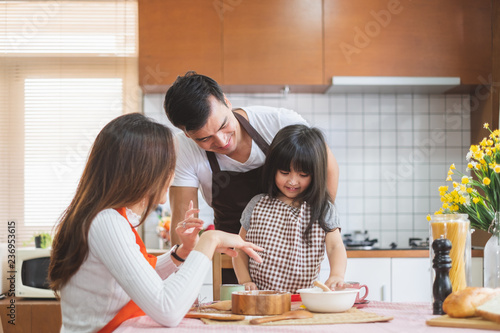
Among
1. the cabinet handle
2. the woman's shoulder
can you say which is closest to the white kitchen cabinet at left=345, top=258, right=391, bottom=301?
the cabinet handle

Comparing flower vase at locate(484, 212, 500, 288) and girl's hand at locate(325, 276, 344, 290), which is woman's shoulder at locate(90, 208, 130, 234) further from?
flower vase at locate(484, 212, 500, 288)

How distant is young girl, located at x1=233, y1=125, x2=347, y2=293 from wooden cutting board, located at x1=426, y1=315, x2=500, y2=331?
0.54 metres

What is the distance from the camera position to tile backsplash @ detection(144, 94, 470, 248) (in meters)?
3.44

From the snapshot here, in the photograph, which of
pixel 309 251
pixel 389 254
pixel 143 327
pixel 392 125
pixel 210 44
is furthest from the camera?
pixel 392 125

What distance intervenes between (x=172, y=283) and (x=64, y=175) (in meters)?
2.69

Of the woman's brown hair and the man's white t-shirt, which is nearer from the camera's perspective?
the woman's brown hair

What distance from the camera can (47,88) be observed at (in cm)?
353

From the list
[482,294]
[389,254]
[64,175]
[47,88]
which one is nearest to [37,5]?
[47,88]

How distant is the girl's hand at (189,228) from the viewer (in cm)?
121

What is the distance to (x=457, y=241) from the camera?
1120 mm

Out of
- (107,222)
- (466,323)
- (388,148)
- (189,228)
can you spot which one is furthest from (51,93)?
(466,323)

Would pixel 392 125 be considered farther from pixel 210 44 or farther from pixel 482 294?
pixel 482 294

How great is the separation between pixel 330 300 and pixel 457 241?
289 millimetres

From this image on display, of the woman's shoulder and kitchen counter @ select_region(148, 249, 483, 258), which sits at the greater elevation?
the woman's shoulder
